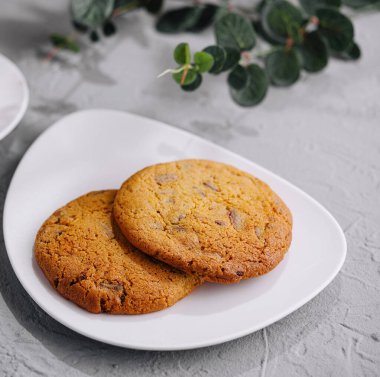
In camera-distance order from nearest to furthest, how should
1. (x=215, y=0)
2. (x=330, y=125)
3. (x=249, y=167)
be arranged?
(x=249, y=167) → (x=330, y=125) → (x=215, y=0)

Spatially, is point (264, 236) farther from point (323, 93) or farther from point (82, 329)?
point (323, 93)

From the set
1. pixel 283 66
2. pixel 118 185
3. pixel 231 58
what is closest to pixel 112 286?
pixel 118 185

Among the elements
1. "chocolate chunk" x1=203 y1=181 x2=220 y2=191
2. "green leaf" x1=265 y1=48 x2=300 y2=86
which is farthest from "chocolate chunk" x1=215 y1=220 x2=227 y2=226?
"green leaf" x1=265 y1=48 x2=300 y2=86

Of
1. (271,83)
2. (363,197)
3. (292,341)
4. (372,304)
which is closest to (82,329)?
(292,341)

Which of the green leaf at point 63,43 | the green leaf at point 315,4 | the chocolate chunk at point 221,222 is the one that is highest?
the green leaf at point 315,4

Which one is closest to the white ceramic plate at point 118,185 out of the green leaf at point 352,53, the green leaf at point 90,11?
the green leaf at point 90,11

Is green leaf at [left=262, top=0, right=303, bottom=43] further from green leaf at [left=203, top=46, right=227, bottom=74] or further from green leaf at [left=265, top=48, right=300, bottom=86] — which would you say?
green leaf at [left=203, top=46, right=227, bottom=74]

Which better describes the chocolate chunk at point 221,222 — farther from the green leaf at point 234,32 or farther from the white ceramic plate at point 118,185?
the green leaf at point 234,32
